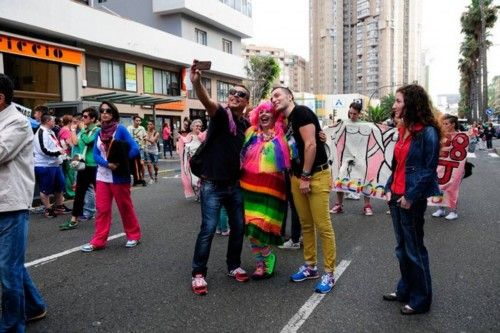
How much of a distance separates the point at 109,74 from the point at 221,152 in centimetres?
2384

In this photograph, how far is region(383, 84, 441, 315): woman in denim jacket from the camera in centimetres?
366

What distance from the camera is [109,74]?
26.3 meters

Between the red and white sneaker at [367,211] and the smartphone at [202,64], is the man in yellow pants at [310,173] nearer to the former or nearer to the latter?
the smartphone at [202,64]

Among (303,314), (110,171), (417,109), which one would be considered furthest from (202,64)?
(110,171)

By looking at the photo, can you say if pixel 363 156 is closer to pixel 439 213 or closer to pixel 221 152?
pixel 439 213

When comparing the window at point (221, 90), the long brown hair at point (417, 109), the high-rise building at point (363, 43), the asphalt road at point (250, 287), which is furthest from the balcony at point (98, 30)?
the high-rise building at point (363, 43)

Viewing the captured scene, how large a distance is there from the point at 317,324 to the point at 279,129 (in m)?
1.84

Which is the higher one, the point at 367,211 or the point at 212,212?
the point at 212,212

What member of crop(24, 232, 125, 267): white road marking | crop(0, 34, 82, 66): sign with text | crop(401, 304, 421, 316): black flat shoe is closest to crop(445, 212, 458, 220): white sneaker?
crop(401, 304, 421, 316): black flat shoe

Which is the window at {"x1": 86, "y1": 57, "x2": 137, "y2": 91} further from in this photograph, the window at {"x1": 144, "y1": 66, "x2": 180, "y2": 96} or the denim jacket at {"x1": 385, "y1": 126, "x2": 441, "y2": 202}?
the denim jacket at {"x1": 385, "y1": 126, "x2": 441, "y2": 202}

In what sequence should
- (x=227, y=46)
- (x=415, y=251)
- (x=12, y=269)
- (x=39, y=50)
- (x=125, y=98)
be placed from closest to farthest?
(x=12, y=269) → (x=415, y=251) → (x=39, y=50) → (x=125, y=98) → (x=227, y=46)

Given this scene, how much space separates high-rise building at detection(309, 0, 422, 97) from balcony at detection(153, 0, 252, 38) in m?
82.9

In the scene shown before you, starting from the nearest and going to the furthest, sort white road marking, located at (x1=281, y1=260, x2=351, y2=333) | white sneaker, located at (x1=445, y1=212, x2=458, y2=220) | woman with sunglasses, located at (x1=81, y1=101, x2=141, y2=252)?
white road marking, located at (x1=281, y1=260, x2=351, y2=333) < woman with sunglasses, located at (x1=81, y1=101, x2=141, y2=252) < white sneaker, located at (x1=445, y1=212, x2=458, y2=220)

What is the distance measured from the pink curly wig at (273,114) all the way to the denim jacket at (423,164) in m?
1.28
